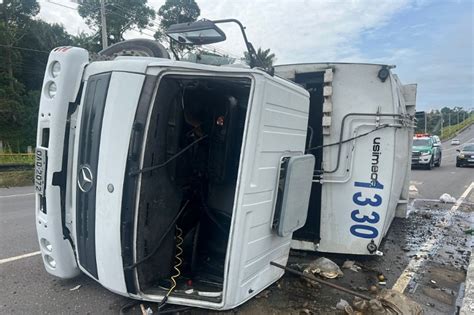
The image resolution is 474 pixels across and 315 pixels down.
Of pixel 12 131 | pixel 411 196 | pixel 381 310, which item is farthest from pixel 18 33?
pixel 381 310

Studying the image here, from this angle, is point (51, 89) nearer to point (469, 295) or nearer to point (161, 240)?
point (161, 240)

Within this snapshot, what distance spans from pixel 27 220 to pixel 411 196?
8255mm

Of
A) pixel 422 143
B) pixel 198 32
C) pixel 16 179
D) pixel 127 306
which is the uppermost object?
pixel 422 143

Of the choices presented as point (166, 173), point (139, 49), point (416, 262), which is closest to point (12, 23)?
point (139, 49)

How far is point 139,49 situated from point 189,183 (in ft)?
4.33

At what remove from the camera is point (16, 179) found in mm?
11750

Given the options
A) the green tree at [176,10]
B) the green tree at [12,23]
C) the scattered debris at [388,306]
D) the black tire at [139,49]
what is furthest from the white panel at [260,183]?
the green tree at [12,23]

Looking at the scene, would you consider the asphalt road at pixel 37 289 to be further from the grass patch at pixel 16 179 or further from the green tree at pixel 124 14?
the green tree at pixel 124 14

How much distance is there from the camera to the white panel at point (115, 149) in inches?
94.3

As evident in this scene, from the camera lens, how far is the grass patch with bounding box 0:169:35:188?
11.3 meters

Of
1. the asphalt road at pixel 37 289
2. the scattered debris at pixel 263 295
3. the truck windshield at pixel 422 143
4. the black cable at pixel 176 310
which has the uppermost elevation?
the truck windshield at pixel 422 143

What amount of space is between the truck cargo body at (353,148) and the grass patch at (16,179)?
35.7ft

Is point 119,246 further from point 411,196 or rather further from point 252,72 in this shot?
point 411,196

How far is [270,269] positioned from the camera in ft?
9.91
